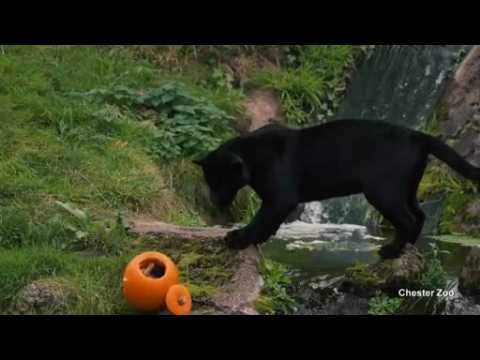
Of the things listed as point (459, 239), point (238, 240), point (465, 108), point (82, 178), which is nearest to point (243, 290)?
point (238, 240)

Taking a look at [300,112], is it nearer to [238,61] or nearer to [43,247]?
[238,61]

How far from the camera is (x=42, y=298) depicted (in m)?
5.41

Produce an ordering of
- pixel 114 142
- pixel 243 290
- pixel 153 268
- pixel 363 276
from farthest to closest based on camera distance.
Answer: pixel 114 142 → pixel 363 276 → pixel 243 290 → pixel 153 268

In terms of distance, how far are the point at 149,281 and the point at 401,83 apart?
6652 mm

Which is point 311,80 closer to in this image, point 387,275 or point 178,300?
point 387,275

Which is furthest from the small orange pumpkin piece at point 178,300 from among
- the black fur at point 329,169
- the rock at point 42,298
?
the black fur at point 329,169

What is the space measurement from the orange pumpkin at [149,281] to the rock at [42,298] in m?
0.42

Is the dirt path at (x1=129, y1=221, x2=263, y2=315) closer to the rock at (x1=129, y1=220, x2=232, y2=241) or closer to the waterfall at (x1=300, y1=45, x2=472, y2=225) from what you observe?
the rock at (x1=129, y1=220, x2=232, y2=241)

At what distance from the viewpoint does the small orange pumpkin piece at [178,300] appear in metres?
5.11

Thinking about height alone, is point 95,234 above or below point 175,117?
below

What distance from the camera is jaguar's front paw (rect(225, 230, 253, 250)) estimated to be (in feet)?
19.6

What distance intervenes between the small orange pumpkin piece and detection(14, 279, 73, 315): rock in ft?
2.41

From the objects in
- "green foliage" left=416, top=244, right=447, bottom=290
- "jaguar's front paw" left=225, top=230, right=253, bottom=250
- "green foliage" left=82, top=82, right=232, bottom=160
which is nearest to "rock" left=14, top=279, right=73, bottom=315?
"jaguar's front paw" left=225, top=230, right=253, bottom=250

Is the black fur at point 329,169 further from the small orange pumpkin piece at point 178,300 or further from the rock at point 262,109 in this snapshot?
the rock at point 262,109
